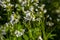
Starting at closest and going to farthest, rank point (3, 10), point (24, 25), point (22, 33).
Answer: point (22, 33), point (24, 25), point (3, 10)

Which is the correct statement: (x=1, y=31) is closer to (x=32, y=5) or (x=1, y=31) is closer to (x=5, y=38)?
(x=5, y=38)

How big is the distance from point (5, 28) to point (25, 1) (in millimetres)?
551

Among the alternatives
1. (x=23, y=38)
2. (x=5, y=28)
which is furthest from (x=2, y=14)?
(x=23, y=38)

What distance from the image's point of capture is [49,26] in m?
3.62

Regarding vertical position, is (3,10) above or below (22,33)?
above

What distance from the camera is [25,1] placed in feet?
11.1

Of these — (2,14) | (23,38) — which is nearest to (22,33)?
(23,38)

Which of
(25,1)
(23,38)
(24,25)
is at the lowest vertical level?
(23,38)

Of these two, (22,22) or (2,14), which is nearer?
(22,22)

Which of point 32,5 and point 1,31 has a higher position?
point 32,5

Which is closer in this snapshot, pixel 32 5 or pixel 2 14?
pixel 32 5

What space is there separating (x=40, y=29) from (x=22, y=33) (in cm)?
30

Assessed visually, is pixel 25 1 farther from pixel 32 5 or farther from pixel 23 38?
pixel 23 38

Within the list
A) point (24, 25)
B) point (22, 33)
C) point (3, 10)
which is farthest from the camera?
point (3, 10)
